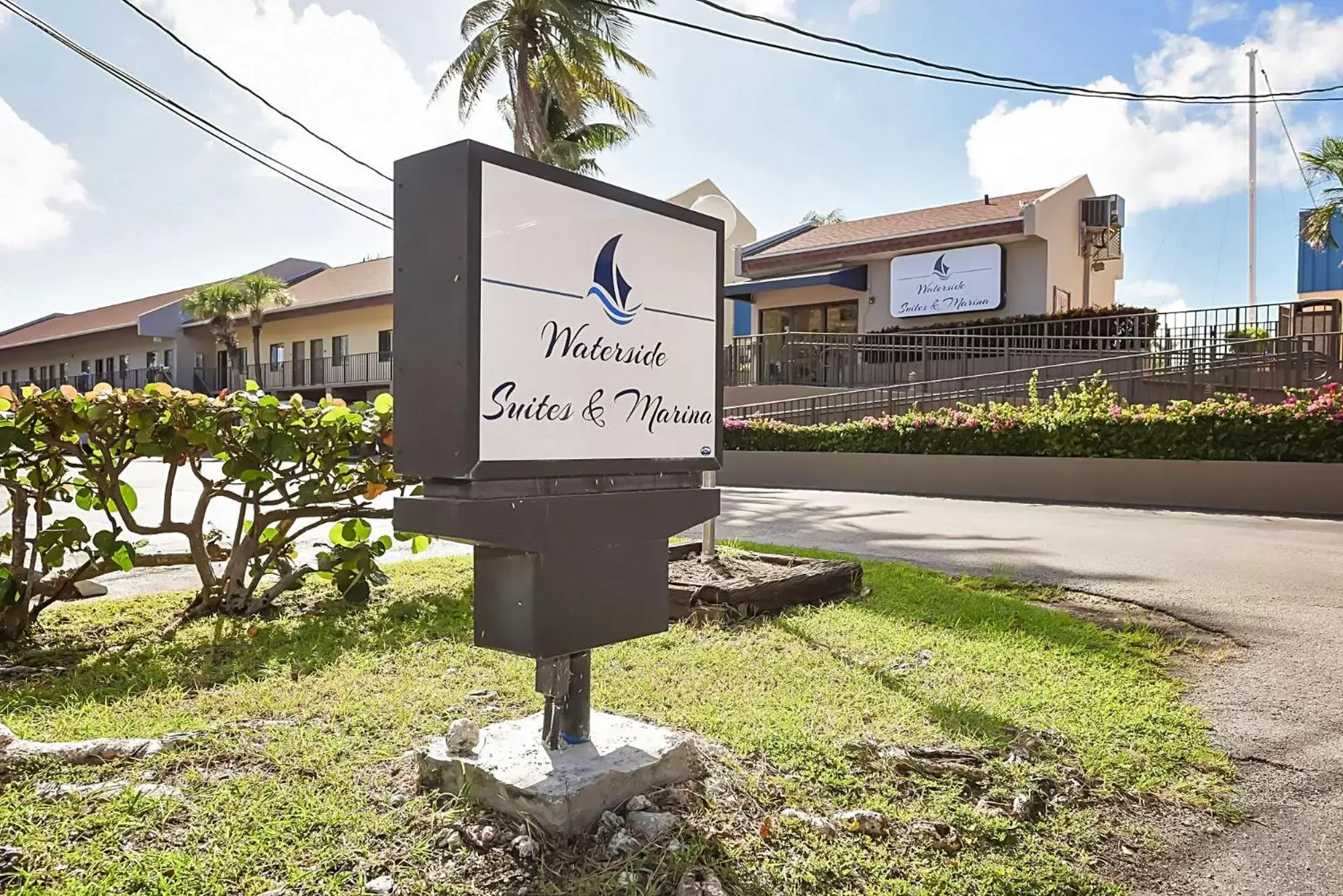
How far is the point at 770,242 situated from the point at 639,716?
2834cm

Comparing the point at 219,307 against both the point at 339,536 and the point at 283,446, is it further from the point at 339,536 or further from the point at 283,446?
the point at 283,446

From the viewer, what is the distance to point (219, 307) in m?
35.3

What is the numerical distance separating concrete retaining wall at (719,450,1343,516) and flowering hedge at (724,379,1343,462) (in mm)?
175

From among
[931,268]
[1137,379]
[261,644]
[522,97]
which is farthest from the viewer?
[931,268]

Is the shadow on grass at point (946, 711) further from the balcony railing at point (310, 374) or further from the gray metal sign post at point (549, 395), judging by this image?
the balcony railing at point (310, 374)

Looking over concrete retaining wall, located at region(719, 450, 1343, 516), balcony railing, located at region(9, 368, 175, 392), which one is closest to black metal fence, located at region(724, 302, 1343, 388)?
concrete retaining wall, located at region(719, 450, 1343, 516)

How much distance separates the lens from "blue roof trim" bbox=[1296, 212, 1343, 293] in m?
27.0

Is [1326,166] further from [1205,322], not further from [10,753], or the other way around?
[10,753]

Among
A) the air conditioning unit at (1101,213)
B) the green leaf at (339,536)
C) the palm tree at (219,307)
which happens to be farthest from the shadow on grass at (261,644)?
the palm tree at (219,307)

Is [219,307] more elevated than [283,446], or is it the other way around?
[219,307]

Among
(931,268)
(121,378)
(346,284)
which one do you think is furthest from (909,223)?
(121,378)

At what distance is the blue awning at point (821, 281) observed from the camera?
26703 millimetres

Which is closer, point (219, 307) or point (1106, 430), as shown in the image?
point (1106, 430)

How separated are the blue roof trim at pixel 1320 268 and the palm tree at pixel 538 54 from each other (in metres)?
20.6
